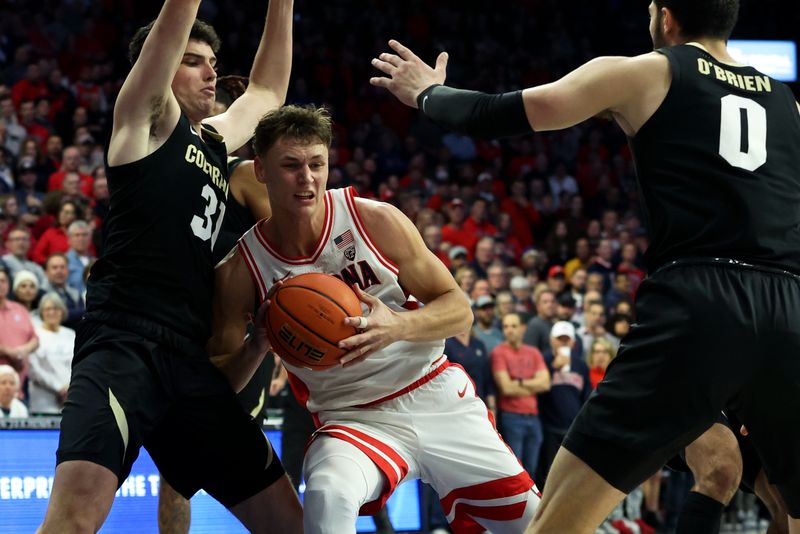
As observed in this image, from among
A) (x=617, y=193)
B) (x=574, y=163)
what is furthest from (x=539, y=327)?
(x=574, y=163)

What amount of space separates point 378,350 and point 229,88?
2597 mm

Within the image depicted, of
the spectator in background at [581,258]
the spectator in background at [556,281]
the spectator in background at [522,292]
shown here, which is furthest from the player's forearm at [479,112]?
the spectator in background at [581,258]

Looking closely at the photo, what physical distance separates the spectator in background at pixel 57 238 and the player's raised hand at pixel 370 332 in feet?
19.9

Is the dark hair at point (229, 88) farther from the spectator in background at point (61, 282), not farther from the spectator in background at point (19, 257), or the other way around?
the spectator in background at point (19, 257)

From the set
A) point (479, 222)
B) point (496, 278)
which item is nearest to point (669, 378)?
point (496, 278)

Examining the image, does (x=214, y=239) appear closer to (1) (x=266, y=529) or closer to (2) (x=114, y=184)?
(2) (x=114, y=184)

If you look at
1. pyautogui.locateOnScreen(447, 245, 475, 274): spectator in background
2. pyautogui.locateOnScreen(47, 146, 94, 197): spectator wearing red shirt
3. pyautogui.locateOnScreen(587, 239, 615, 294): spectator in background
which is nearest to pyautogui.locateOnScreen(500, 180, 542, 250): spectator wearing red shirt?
pyautogui.locateOnScreen(587, 239, 615, 294): spectator in background

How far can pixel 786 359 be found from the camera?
340 centimetres

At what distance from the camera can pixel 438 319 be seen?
4207 millimetres

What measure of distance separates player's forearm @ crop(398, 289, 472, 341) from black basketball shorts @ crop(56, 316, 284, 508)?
76 centimetres

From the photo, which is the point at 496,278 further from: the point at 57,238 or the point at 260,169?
the point at 260,169

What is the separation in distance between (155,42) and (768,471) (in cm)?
262

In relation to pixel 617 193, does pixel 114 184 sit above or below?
above

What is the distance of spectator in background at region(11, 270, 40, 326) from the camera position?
8.52m
